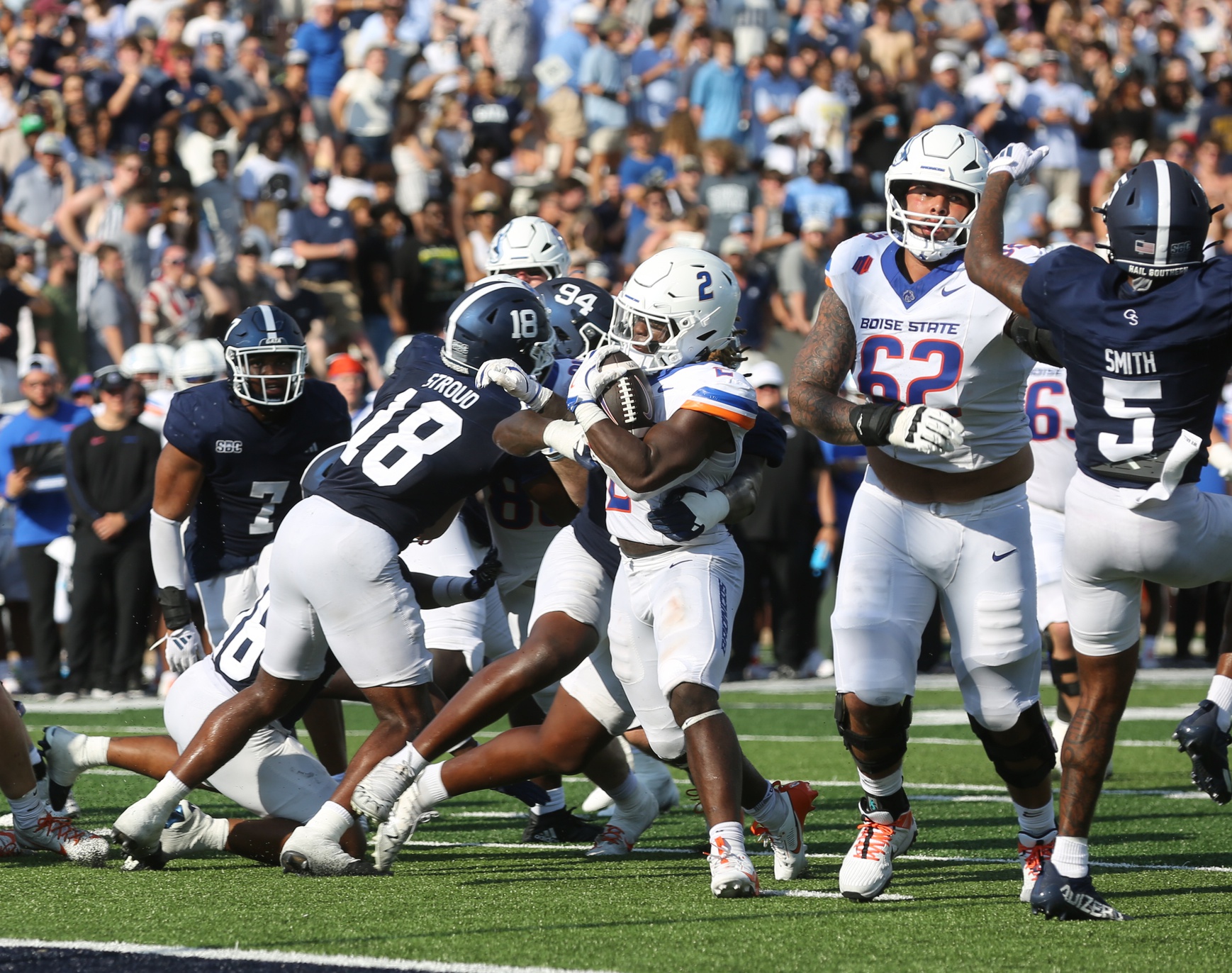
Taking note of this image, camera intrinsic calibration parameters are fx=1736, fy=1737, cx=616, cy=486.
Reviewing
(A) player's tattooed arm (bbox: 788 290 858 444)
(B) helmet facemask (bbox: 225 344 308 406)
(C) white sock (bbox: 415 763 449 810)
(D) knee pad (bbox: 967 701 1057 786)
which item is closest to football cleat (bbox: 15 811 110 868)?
(C) white sock (bbox: 415 763 449 810)

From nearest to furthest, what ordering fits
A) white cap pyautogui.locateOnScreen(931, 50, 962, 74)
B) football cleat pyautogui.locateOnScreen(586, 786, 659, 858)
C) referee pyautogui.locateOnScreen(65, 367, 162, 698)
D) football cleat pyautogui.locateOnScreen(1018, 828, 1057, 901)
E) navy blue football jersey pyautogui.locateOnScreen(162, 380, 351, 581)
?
football cleat pyautogui.locateOnScreen(1018, 828, 1057, 901) → football cleat pyautogui.locateOnScreen(586, 786, 659, 858) → navy blue football jersey pyautogui.locateOnScreen(162, 380, 351, 581) → referee pyautogui.locateOnScreen(65, 367, 162, 698) → white cap pyautogui.locateOnScreen(931, 50, 962, 74)

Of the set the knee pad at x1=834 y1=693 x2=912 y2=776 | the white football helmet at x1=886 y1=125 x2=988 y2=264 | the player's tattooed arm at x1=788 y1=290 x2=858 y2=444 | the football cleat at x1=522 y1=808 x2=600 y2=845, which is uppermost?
the white football helmet at x1=886 y1=125 x2=988 y2=264

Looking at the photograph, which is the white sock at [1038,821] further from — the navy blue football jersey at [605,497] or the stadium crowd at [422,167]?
the stadium crowd at [422,167]

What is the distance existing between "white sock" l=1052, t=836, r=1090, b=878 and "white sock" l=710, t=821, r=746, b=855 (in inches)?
34.9

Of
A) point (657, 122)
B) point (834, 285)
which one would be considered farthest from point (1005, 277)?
point (657, 122)

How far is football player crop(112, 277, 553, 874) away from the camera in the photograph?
5426mm

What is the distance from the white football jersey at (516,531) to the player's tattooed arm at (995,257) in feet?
6.64

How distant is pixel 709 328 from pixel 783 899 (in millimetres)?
1719

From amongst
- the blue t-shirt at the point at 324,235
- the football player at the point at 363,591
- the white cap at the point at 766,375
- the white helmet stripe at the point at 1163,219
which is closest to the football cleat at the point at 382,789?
the football player at the point at 363,591

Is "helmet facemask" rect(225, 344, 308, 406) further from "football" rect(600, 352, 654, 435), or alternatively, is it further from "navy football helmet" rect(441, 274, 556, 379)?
"football" rect(600, 352, 654, 435)

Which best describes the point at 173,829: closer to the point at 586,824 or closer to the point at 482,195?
the point at 586,824

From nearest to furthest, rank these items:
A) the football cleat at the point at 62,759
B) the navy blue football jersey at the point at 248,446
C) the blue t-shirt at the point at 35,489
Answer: the football cleat at the point at 62,759 → the navy blue football jersey at the point at 248,446 → the blue t-shirt at the point at 35,489

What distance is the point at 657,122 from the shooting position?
17.2 meters

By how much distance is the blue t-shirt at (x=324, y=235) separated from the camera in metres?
13.9
